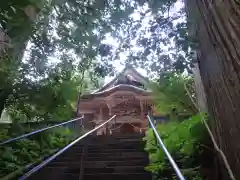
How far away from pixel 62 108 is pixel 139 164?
254cm

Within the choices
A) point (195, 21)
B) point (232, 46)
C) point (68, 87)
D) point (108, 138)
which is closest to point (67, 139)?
point (108, 138)

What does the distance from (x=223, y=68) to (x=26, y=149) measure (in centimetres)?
438

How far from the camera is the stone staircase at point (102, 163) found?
3641 mm

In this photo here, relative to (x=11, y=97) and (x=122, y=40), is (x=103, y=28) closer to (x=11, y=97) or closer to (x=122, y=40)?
(x=122, y=40)

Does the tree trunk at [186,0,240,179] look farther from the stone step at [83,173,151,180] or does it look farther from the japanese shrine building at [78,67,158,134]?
the japanese shrine building at [78,67,158,134]

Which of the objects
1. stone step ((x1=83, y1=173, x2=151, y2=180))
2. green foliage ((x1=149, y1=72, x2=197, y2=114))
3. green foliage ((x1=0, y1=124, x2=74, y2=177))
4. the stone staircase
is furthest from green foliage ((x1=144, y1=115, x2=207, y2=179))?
green foliage ((x1=0, y1=124, x2=74, y2=177))

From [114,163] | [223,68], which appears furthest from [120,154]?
[223,68]

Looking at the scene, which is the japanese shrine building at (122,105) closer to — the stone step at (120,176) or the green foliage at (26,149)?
the green foliage at (26,149)

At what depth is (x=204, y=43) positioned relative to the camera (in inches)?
81.8

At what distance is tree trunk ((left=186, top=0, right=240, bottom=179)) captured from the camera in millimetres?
1598

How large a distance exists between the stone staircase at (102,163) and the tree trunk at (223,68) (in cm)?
189

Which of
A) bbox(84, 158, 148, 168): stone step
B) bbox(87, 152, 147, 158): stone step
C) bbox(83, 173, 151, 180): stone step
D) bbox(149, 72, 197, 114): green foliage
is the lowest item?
bbox(83, 173, 151, 180): stone step

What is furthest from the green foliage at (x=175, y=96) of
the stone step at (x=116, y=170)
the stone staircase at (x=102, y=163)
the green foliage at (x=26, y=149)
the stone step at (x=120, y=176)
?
the green foliage at (x=26, y=149)

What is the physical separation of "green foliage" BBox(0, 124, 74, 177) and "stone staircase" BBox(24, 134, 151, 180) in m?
0.59
